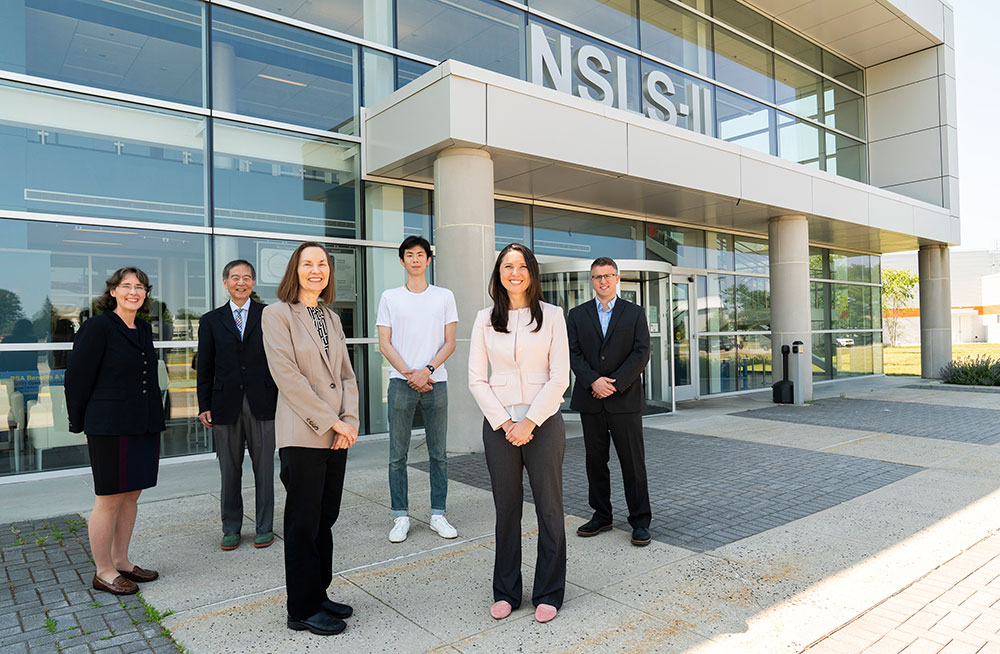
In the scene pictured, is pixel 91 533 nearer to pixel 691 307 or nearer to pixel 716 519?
pixel 716 519

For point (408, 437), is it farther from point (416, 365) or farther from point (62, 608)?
point (62, 608)

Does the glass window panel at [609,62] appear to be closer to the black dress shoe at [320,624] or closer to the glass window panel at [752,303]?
the glass window panel at [752,303]

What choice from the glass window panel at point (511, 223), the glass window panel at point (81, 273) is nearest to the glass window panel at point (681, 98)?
the glass window panel at point (511, 223)

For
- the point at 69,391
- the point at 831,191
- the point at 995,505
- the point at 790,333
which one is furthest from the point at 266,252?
the point at 831,191

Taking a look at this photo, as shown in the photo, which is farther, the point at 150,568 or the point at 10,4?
the point at 10,4

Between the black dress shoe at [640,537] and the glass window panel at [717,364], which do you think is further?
the glass window panel at [717,364]

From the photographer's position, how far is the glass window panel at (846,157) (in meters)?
18.1

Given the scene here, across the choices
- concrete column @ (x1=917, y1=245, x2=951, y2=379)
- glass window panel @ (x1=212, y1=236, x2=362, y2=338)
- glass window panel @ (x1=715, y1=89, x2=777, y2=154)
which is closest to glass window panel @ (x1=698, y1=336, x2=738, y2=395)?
glass window panel @ (x1=715, y1=89, x2=777, y2=154)

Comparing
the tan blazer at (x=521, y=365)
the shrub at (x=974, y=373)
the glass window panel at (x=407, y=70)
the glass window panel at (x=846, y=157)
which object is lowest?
the shrub at (x=974, y=373)

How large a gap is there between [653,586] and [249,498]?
12.8ft

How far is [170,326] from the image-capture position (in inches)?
319

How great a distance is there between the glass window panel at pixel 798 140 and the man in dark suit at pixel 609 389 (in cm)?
1290

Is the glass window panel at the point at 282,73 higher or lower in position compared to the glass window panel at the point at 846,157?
lower

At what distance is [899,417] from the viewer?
1131cm
